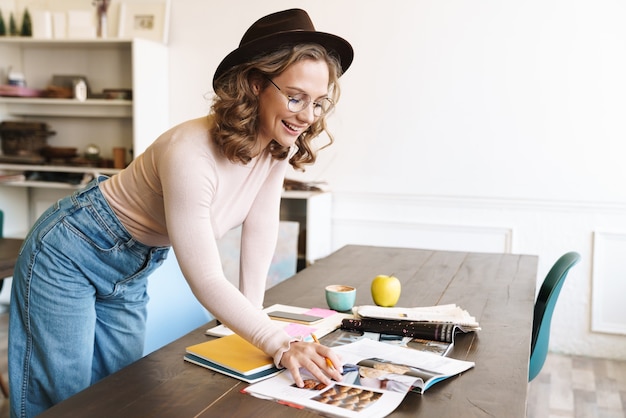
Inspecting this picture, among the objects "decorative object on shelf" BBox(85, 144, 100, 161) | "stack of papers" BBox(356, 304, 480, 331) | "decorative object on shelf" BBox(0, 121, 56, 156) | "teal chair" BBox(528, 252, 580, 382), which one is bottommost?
"teal chair" BBox(528, 252, 580, 382)

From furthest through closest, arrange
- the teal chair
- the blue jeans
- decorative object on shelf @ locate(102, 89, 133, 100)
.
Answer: decorative object on shelf @ locate(102, 89, 133, 100), the teal chair, the blue jeans

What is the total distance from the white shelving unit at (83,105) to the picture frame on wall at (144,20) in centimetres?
8

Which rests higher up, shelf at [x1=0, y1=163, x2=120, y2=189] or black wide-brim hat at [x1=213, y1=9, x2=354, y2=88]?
black wide-brim hat at [x1=213, y1=9, x2=354, y2=88]

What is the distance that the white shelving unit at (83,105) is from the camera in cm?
428

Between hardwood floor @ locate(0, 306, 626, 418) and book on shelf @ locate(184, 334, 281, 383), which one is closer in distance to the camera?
book on shelf @ locate(184, 334, 281, 383)

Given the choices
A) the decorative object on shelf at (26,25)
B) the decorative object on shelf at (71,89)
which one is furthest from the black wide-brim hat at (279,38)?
the decorative object on shelf at (26,25)

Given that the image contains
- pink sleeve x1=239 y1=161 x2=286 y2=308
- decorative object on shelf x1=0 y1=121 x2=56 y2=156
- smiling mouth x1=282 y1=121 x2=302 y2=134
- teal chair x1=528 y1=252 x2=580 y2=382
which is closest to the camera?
smiling mouth x1=282 y1=121 x2=302 y2=134

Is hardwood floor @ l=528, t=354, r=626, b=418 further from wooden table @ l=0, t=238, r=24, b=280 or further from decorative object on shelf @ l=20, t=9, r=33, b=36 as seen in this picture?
decorative object on shelf @ l=20, t=9, r=33, b=36

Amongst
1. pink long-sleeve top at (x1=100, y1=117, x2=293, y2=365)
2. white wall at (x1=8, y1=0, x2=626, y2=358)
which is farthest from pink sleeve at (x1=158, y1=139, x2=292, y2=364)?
white wall at (x1=8, y1=0, x2=626, y2=358)

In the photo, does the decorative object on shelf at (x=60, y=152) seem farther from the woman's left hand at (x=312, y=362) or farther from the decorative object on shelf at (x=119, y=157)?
the woman's left hand at (x=312, y=362)

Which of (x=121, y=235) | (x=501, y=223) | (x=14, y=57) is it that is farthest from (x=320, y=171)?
(x=121, y=235)

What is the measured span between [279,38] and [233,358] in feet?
2.29

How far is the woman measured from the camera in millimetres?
1399

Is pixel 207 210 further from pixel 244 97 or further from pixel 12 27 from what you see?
pixel 12 27
